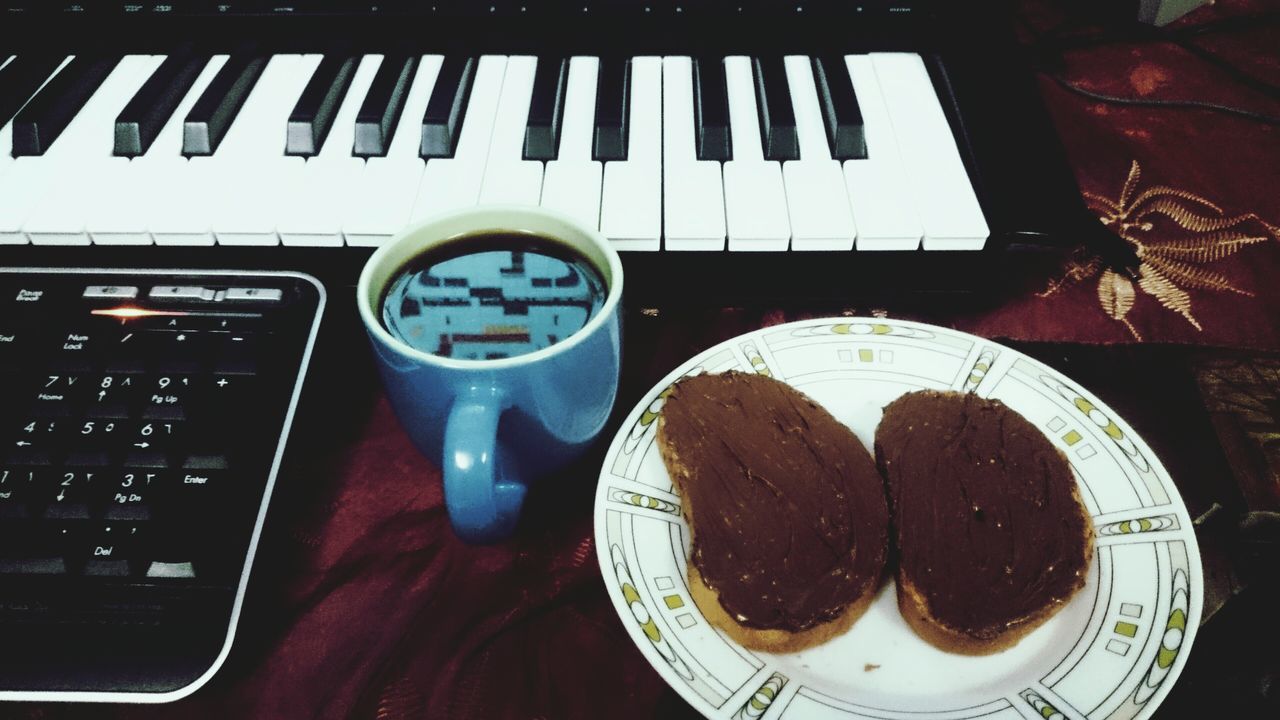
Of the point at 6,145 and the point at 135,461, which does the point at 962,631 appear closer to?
the point at 135,461

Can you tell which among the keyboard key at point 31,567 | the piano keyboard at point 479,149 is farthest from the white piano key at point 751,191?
the keyboard key at point 31,567

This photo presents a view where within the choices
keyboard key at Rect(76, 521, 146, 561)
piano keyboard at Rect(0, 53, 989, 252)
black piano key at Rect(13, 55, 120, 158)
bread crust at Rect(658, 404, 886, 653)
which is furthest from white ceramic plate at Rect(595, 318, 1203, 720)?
black piano key at Rect(13, 55, 120, 158)

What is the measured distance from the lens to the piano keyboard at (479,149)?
52 cm

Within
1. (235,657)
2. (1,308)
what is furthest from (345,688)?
(1,308)

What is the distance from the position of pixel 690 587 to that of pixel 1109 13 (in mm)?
765

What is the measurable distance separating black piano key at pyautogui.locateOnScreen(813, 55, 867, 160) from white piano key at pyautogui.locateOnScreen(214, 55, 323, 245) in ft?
1.26

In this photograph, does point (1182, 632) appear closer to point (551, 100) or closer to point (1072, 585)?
point (1072, 585)

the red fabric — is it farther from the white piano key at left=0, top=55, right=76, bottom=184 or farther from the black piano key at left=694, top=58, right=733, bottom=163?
the white piano key at left=0, top=55, right=76, bottom=184

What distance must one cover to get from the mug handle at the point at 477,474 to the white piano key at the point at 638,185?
18 cm

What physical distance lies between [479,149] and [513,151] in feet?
0.08

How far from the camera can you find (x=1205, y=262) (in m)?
0.58

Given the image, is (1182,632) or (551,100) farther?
(551,100)

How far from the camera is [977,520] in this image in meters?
0.41

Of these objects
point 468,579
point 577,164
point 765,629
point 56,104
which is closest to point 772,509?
point 765,629
